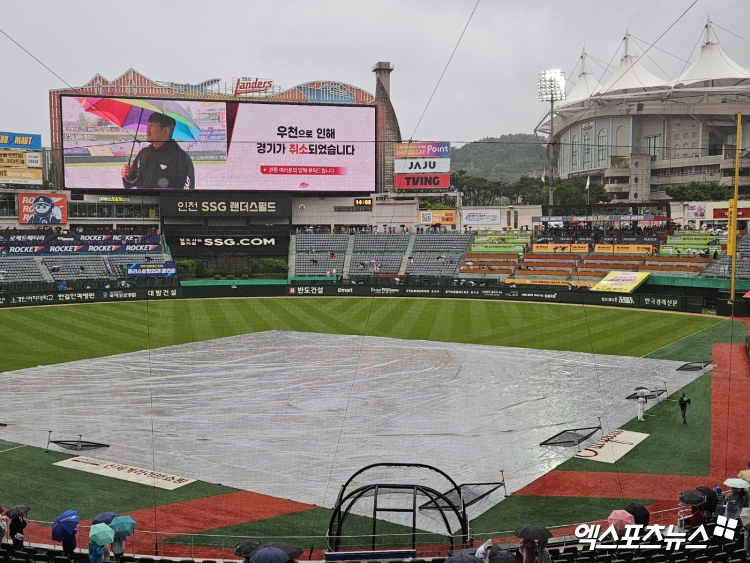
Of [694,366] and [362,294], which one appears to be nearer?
[694,366]

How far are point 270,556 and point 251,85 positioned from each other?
72.2 metres

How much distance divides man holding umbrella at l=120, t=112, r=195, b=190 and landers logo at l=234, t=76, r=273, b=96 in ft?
37.0

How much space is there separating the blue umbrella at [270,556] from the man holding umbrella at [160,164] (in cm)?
6265

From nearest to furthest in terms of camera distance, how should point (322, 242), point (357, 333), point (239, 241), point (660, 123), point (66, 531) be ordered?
point (66, 531) → point (357, 333) → point (239, 241) → point (322, 242) → point (660, 123)

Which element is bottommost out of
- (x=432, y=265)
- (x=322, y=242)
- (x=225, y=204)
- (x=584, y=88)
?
(x=432, y=265)

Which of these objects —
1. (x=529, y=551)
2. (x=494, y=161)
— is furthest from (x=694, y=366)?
(x=494, y=161)

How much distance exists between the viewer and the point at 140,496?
14750 mm

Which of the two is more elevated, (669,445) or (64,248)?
(64,248)

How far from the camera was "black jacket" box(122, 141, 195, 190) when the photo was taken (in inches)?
2648

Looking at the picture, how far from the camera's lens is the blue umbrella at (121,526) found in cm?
1084

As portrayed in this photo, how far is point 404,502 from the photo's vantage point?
46.5 ft

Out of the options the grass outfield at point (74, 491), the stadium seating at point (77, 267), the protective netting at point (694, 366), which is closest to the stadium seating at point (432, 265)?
the stadium seating at point (77, 267)

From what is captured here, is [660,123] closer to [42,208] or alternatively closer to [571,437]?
[42,208]

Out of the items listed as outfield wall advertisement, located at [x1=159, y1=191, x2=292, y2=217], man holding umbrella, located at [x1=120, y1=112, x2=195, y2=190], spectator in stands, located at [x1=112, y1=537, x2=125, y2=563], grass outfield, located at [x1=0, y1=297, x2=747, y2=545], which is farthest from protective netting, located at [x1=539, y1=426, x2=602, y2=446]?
outfield wall advertisement, located at [x1=159, y1=191, x2=292, y2=217]
